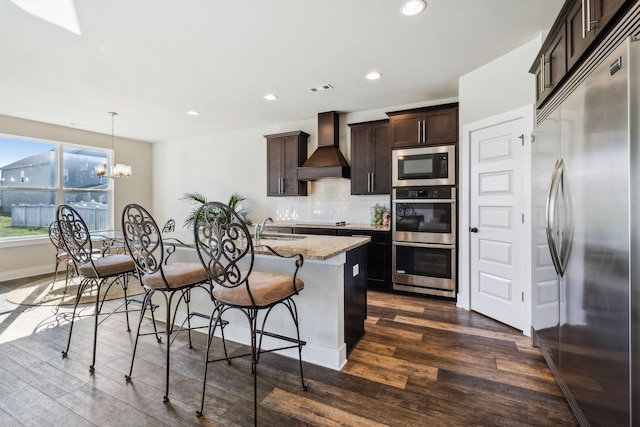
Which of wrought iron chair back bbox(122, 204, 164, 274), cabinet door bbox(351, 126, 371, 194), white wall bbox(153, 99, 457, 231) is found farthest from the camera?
white wall bbox(153, 99, 457, 231)

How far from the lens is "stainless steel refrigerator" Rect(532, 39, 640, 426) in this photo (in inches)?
43.9

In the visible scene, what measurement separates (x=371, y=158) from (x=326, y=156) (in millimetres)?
715

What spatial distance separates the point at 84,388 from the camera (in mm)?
1948

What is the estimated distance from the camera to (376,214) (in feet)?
14.7

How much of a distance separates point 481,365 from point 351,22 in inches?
111

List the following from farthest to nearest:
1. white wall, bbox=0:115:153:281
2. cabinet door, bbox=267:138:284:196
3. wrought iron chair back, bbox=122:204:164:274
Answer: cabinet door, bbox=267:138:284:196, white wall, bbox=0:115:153:281, wrought iron chair back, bbox=122:204:164:274

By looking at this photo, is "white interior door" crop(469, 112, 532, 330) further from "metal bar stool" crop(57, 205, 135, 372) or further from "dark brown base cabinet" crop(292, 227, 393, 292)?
"metal bar stool" crop(57, 205, 135, 372)

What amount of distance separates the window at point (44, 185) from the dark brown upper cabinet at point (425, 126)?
5.69 metres

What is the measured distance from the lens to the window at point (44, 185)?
483 cm

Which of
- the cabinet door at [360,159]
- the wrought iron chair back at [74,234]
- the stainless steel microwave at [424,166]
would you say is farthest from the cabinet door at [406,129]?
the wrought iron chair back at [74,234]

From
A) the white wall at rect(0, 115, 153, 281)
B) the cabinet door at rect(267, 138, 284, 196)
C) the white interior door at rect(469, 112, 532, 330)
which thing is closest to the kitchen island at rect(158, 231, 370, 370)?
the white interior door at rect(469, 112, 532, 330)

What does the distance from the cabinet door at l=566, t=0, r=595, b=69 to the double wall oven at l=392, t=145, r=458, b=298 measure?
5.86 ft

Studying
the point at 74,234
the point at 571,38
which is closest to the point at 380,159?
the point at 571,38

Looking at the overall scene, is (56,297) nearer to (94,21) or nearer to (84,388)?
(84,388)
